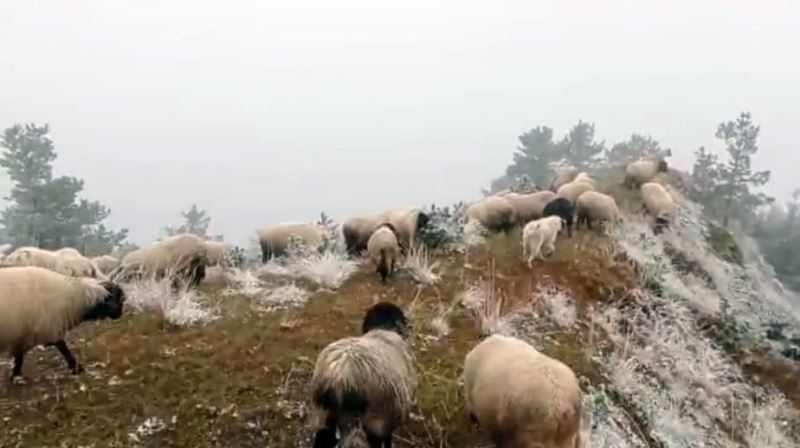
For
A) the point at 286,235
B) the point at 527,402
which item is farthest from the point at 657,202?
the point at 527,402

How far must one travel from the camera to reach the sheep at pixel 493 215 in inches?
671

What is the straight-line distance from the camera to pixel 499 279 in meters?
12.4

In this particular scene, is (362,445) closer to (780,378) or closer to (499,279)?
(499,279)

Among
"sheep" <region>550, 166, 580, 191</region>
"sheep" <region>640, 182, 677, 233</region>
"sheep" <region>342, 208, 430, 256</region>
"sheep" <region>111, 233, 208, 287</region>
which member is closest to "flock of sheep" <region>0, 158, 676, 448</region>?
"sheep" <region>111, 233, 208, 287</region>

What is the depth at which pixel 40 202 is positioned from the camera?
96.9 ft

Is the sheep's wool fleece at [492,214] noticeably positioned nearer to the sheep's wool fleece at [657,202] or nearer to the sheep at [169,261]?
the sheep's wool fleece at [657,202]

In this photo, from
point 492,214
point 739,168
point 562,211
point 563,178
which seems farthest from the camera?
point 739,168

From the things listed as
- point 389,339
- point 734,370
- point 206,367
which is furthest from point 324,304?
point 734,370

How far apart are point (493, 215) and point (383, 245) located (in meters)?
5.71

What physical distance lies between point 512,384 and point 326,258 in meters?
6.86

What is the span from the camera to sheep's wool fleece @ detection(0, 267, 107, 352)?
22.2 ft

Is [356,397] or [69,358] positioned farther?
[69,358]

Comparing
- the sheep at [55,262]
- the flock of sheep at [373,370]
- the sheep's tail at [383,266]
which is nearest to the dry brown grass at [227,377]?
the flock of sheep at [373,370]

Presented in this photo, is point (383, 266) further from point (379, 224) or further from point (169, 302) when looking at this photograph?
point (169, 302)
